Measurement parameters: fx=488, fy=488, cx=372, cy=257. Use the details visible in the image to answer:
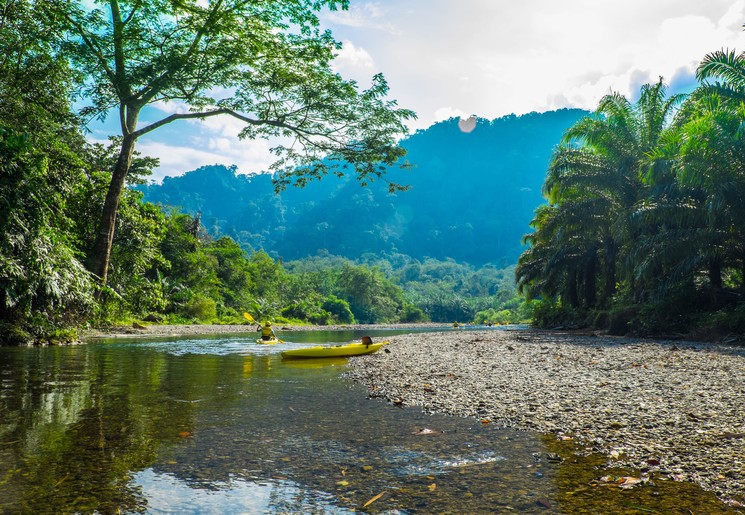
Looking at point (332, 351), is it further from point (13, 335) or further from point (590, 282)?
point (590, 282)

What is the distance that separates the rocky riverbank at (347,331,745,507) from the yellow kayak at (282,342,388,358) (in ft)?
8.86

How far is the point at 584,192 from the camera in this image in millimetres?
30047

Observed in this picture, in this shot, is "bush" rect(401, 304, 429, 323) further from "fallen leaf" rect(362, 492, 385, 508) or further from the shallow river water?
"fallen leaf" rect(362, 492, 385, 508)

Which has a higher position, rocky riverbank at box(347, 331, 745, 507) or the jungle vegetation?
the jungle vegetation

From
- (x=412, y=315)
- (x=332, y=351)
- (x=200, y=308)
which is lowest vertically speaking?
(x=412, y=315)

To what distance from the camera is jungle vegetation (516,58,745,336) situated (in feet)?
61.7

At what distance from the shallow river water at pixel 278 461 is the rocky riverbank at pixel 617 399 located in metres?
0.44

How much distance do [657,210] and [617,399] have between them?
54.9ft

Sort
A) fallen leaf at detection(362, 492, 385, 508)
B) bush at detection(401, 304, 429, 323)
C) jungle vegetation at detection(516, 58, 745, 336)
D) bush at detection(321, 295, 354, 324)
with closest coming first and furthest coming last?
fallen leaf at detection(362, 492, 385, 508) < jungle vegetation at detection(516, 58, 745, 336) < bush at detection(321, 295, 354, 324) < bush at detection(401, 304, 429, 323)

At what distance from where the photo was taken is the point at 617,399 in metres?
7.41

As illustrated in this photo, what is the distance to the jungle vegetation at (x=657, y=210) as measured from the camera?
61.7 ft

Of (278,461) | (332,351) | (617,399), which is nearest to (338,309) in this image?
(332,351)

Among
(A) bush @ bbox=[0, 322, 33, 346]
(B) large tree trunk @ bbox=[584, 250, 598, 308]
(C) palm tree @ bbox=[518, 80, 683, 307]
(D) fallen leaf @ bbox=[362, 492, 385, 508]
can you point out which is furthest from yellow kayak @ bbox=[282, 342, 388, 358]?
(B) large tree trunk @ bbox=[584, 250, 598, 308]

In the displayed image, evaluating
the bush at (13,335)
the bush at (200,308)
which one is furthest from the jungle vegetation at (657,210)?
the bush at (200,308)
